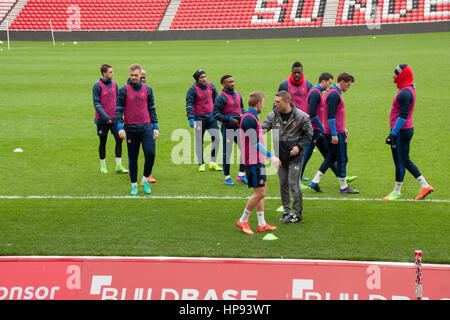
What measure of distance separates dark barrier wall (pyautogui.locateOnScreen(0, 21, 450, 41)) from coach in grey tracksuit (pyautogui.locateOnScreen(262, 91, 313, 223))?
30.9 m

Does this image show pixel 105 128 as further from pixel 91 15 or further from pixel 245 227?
pixel 91 15

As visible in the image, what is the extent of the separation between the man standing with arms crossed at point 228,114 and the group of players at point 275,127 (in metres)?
0.02

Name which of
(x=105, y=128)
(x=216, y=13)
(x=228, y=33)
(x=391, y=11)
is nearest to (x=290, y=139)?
(x=105, y=128)

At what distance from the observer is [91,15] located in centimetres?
4550

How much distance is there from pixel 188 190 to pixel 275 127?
8.89 ft

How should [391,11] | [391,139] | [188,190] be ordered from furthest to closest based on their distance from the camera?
[391,11] → [188,190] → [391,139]

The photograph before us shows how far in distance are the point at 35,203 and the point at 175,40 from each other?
107 feet

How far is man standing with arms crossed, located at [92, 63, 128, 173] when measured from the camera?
425 inches

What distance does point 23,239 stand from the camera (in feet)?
Result: 24.5

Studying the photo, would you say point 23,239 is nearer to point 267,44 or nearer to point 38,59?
point 38,59

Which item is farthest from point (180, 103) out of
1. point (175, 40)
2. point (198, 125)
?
point (175, 40)

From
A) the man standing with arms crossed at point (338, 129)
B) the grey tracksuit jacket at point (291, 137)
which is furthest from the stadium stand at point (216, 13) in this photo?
the grey tracksuit jacket at point (291, 137)

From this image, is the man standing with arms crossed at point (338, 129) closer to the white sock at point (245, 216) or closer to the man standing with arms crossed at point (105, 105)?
the white sock at point (245, 216)

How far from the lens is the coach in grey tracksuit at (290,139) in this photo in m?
7.77
